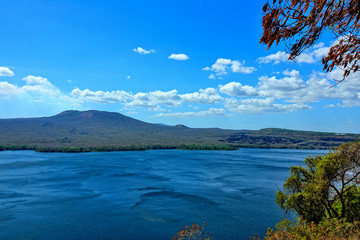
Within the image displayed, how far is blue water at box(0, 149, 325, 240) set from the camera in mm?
16953

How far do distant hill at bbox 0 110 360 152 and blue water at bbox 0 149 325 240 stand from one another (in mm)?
33546

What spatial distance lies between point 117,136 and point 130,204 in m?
95.2

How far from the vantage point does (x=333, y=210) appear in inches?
505

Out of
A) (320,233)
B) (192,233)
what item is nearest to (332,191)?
(320,233)

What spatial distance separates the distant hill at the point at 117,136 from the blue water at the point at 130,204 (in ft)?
110

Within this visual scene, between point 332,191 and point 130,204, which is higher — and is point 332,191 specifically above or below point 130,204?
above

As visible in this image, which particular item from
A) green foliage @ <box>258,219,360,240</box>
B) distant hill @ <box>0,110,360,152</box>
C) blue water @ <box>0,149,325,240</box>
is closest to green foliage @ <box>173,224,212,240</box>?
green foliage @ <box>258,219,360,240</box>

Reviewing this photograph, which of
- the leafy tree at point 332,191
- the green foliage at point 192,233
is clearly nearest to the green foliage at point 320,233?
the leafy tree at point 332,191

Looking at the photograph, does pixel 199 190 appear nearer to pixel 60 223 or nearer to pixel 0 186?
pixel 60 223

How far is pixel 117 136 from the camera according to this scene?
115 m

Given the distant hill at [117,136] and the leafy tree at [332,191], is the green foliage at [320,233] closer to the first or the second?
the leafy tree at [332,191]

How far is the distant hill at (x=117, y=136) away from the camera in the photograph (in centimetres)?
7826

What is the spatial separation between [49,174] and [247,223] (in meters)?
27.4

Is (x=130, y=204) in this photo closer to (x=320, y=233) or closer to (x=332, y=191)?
(x=332, y=191)
